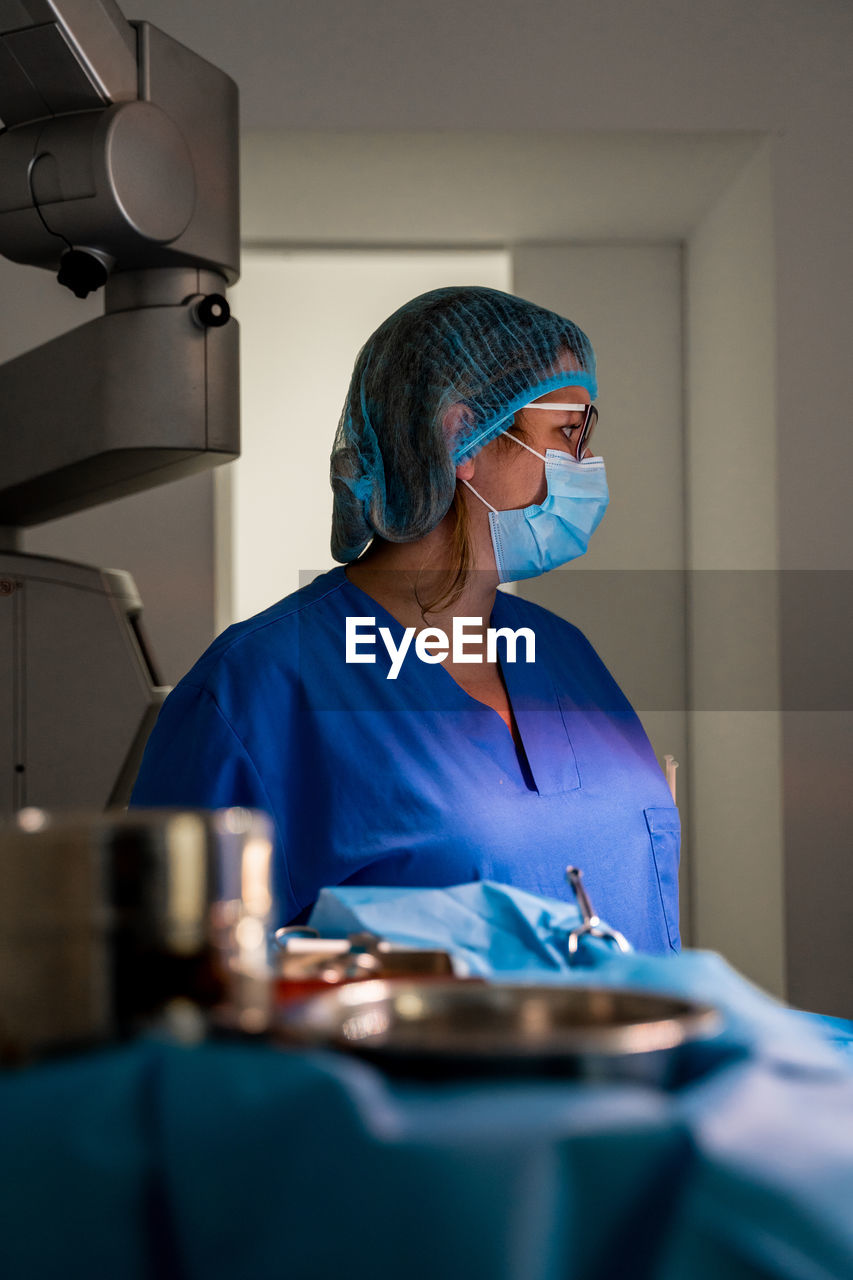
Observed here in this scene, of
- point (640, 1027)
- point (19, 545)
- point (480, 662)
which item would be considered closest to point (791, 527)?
point (480, 662)

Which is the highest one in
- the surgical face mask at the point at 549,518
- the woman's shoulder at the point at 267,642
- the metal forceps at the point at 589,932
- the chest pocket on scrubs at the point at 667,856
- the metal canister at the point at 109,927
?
the surgical face mask at the point at 549,518

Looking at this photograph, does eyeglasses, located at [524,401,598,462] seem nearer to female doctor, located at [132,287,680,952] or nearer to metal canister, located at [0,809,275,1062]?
female doctor, located at [132,287,680,952]

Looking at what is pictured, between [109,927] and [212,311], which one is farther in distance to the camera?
[212,311]

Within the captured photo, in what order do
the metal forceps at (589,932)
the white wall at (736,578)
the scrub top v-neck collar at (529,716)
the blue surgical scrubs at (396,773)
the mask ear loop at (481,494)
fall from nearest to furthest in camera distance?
the metal forceps at (589,932)
the blue surgical scrubs at (396,773)
the scrub top v-neck collar at (529,716)
the mask ear loop at (481,494)
the white wall at (736,578)

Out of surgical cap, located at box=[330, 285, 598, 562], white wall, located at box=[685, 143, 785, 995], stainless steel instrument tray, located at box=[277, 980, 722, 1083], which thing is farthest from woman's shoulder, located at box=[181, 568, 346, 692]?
white wall, located at box=[685, 143, 785, 995]

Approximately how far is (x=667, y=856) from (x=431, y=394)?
1.94ft

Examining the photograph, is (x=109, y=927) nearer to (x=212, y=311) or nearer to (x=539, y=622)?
(x=539, y=622)

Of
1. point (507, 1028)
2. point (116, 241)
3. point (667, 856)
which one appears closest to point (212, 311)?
point (116, 241)

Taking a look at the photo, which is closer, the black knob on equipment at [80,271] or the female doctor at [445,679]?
the female doctor at [445,679]

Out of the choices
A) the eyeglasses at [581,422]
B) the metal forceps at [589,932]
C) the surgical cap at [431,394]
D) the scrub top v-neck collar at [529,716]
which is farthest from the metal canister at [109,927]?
the eyeglasses at [581,422]

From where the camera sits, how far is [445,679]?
4.24ft

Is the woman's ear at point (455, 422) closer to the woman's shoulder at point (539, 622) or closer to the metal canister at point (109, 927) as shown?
the woman's shoulder at point (539, 622)

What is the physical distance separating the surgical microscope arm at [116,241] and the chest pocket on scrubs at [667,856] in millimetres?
746

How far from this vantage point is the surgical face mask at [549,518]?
4.92ft
